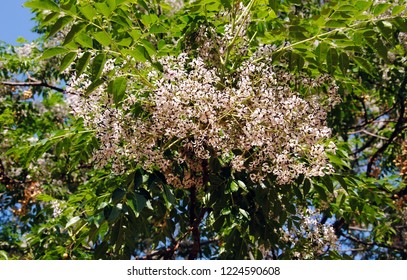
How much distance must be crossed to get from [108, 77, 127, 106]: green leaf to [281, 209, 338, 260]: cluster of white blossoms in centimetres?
123

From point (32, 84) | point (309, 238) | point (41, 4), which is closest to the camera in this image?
point (41, 4)

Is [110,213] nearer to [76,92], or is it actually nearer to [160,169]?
[160,169]

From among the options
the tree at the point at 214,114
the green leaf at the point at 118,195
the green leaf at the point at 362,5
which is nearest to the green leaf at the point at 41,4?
the tree at the point at 214,114

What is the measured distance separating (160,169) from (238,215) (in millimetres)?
574

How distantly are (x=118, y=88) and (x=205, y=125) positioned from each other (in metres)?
0.39

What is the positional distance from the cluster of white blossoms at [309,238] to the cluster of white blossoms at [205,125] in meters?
0.71

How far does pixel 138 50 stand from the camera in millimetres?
2293

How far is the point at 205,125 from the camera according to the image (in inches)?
88.7

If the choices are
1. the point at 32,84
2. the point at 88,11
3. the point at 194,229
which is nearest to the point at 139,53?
the point at 88,11

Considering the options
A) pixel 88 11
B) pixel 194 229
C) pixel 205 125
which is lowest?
pixel 194 229

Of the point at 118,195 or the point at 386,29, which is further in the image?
the point at 386,29

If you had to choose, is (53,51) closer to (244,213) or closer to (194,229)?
(194,229)

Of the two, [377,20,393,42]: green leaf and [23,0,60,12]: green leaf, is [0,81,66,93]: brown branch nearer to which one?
[23,0,60,12]: green leaf
